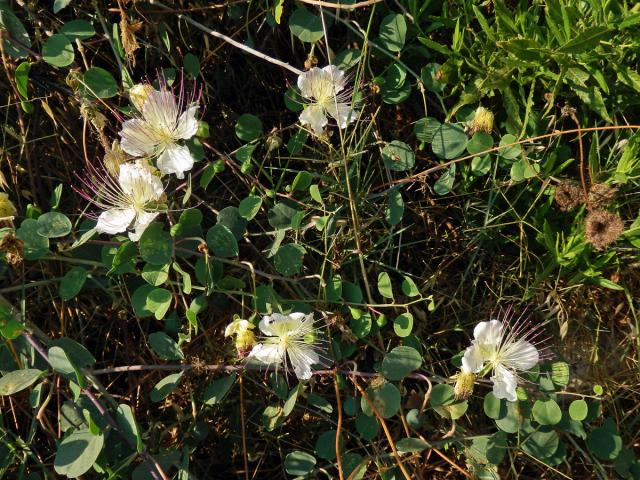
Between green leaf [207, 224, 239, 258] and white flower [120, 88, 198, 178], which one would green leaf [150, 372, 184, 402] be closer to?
green leaf [207, 224, 239, 258]

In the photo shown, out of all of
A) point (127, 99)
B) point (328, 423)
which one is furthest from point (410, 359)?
point (127, 99)

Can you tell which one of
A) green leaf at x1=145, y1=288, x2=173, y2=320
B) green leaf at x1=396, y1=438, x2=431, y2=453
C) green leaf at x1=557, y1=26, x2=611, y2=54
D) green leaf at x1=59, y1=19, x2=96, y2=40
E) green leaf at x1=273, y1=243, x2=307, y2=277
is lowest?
green leaf at x1=396, y1=438, x2=431, y2=453

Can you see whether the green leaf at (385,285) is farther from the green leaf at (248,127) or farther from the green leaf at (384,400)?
the green leaf at (248,127)

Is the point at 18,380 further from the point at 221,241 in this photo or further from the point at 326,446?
the point at 326,446

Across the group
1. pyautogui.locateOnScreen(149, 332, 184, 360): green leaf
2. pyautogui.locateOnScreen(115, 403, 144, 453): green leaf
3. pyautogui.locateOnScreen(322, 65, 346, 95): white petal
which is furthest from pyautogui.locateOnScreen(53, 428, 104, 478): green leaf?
pyautogui.locateOnScreen(322, 65, 346, 95): white petal

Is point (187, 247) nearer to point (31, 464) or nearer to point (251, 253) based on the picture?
point (251, 253)

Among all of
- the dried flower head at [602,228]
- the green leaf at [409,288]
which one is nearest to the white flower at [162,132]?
the green leaf at [409,288]
